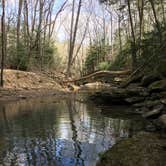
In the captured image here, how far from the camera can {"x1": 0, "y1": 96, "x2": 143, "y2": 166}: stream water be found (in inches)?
324

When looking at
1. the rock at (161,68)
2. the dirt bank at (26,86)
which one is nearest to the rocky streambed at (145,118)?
the rock at (161,68)

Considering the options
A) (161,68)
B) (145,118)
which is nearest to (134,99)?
(161,68)

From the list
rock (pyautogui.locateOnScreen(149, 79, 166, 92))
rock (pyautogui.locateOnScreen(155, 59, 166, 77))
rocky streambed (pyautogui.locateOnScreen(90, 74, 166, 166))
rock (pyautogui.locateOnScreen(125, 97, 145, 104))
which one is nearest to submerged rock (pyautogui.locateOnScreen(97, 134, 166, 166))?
rocky streambed (pyautogui.locateOnScreen(90, 74, 166, 166))

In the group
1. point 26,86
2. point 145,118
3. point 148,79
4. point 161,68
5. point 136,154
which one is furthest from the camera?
point 26,86

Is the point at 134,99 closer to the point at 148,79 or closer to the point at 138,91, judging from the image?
the point at 138,91

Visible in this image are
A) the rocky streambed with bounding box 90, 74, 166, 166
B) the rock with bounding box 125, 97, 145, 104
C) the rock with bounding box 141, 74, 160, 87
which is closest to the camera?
the rocky streambed with bounding box 90, 74, 166, 166

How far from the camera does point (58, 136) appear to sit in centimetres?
1099

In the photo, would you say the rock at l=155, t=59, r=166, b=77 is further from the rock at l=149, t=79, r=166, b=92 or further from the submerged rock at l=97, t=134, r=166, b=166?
the submerged rock at l=97, t=134, r=166, b=166

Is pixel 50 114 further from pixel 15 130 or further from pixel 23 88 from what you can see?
pixel 23 88

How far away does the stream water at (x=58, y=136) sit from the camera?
8.23 m

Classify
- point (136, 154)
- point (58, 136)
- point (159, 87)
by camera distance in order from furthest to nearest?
1. point (159, 87)
2. point (58, 136)
3. point (136, 154)

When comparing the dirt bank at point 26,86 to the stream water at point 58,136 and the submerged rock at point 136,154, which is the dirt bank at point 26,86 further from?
the submerged rock at point 136,154

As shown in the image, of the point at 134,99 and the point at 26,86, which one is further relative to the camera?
the point at 26,86

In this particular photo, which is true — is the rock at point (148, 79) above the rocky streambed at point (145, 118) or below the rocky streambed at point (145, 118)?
above
